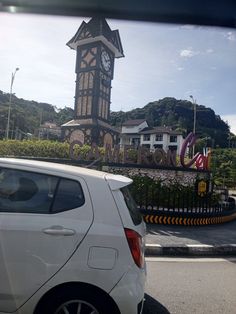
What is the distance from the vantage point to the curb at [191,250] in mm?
7369

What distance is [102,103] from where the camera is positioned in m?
26.4

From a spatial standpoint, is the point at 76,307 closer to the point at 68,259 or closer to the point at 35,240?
the point at 68,259

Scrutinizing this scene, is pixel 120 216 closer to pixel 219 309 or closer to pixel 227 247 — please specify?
pixel 219 309

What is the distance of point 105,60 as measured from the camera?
86.5ft

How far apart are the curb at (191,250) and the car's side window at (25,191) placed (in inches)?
171

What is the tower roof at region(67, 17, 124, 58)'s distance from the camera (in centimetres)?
2530

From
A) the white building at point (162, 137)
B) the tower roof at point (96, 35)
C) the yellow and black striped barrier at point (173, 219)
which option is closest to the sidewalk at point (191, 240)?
the yellow and black striped barrier at point (173, 219)

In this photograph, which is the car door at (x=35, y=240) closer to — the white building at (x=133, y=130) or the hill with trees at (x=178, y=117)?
the white building at (x=133, y=130)

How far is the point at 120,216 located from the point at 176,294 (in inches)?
87.1

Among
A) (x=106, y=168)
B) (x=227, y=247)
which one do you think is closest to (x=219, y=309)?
(x=227, y=247)

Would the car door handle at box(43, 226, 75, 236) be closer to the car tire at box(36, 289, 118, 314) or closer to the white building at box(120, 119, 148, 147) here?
the car tire at box(36, 289, 118, 314)

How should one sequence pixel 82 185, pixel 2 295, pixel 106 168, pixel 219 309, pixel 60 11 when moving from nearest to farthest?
pixel 2 295
pixel 82 185
pixel 219 309
pixel 60 11
pixel 106 168

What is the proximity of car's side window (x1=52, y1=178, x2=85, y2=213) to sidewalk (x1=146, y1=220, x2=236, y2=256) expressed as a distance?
4.35 meters

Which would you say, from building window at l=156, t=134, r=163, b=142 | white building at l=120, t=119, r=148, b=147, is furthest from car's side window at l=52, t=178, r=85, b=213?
white building at l=120, t=119, r=148, b=147
